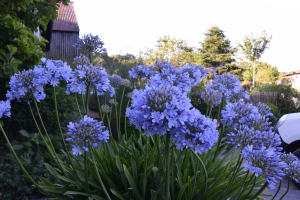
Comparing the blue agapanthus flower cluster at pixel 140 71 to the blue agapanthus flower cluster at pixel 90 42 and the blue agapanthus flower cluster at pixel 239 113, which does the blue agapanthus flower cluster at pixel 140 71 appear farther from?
the blue agapanthus flower cluster at pixel 239 113

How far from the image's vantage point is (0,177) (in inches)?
118

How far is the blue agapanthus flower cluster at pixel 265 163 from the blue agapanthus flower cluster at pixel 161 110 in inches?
20.5

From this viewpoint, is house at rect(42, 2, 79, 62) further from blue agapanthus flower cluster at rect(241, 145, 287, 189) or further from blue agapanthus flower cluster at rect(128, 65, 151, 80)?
blue agapanthus flower cluster at rect(241, 145, 287, 189)

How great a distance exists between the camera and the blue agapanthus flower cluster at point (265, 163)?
1.22m

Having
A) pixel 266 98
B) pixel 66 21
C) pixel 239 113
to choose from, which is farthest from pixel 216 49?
pixel 239 113

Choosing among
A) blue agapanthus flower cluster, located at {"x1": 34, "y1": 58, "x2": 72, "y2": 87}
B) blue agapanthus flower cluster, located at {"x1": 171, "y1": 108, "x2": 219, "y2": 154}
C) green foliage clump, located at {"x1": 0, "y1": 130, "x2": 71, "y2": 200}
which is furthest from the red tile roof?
blue agapanthus flower cluster, located at {"x1": 171, "y1": 108, "x2": 219, "y2": 154}

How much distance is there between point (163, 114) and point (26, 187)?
3216 millimetres

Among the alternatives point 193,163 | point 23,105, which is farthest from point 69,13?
point 193,163

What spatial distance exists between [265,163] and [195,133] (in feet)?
1.63

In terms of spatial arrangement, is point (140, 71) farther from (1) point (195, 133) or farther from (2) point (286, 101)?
(2) point (286, 101)

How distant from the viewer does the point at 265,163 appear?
49.9 inches

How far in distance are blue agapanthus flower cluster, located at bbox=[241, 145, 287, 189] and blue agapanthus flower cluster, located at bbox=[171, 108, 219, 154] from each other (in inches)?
10.1

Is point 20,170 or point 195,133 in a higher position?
point 195,133

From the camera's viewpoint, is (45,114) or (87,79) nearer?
(87,79)
